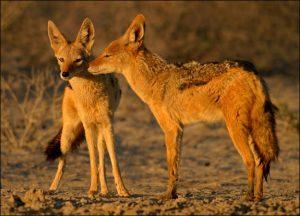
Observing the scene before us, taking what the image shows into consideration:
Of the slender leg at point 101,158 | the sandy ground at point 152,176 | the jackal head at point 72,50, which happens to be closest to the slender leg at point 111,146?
the slender leg at point 101,158

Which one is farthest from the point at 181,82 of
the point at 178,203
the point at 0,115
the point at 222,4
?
the point at 222,4

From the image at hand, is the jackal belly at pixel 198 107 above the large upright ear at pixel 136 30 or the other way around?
the other way around

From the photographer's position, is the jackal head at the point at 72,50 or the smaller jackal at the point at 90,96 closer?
the jackal head at the point at 72,50

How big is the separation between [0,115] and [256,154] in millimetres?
7161

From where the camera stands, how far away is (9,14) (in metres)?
18.9

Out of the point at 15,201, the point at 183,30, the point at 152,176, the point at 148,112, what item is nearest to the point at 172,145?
the point at 15,201

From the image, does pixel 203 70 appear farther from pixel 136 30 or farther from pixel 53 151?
pixel 53 151

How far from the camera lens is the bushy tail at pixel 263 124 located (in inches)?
273

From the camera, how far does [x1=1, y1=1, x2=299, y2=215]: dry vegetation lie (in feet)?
21.9

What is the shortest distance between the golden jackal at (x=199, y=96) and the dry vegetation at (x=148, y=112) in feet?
1.56

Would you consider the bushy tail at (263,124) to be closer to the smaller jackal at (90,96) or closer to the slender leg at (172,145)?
the slender leg at (172,145)

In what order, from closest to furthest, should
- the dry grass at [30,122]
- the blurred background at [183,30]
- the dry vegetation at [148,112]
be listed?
the dry vegetation at [148,112] < the dry grass at [30,122] < the blurred background at [183,30]

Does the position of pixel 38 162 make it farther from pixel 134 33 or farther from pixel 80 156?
pixel 134 33

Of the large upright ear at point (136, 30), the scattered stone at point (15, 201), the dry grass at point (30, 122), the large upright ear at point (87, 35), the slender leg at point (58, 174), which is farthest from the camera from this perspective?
the dry grass at point (30, 122)
